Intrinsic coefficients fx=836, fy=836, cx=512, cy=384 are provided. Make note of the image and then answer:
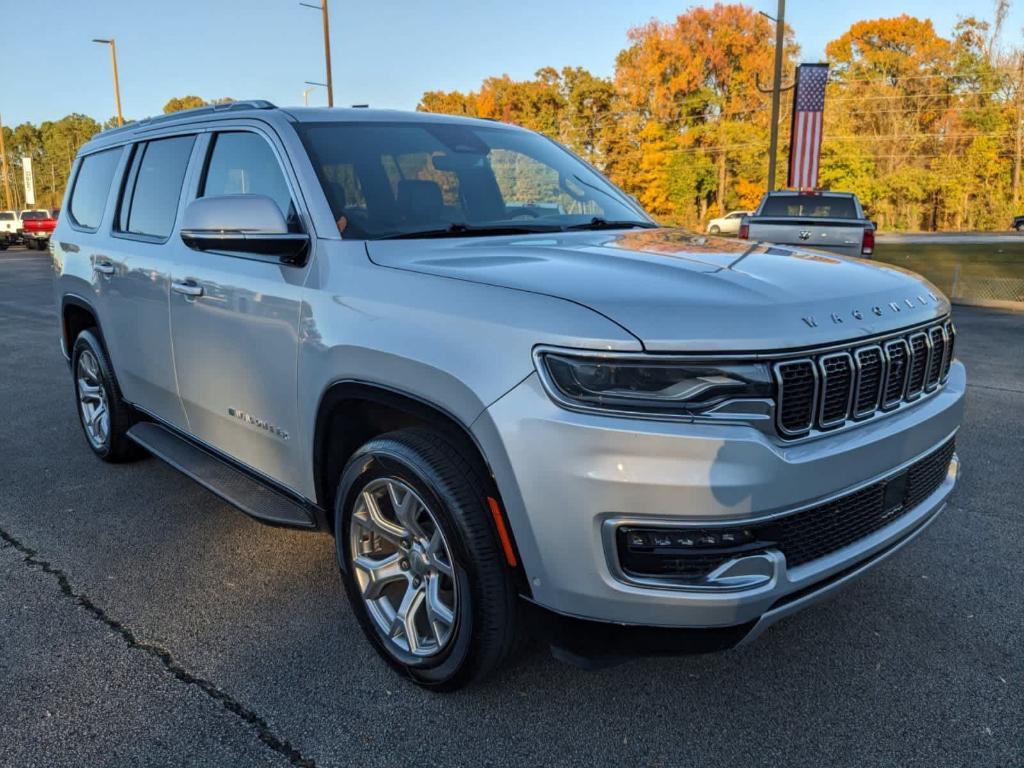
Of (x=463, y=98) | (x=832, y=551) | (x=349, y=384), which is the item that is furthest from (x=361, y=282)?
(x=463, y=98)

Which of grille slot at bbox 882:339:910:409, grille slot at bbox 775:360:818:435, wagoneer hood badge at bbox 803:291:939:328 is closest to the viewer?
grille slot at bbox 775:360:818:435

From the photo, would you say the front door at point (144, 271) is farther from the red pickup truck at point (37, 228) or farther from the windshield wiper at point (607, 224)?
the red pickup truck at point (37, 228)

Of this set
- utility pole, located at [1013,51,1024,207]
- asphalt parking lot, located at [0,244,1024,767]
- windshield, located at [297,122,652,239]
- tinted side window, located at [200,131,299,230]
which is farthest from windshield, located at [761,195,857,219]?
utility pole, located at [1013,51,1024,207]

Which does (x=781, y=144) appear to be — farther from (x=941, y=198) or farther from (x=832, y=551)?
(x=832, y=551)

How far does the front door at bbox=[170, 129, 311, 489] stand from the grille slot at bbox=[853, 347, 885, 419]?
1.85 metres

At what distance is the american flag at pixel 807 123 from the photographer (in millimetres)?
20953

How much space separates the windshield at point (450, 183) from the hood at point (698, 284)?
0.23 metres

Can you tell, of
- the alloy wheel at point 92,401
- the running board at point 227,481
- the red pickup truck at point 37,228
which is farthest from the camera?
the red pickup truck at point 37,228

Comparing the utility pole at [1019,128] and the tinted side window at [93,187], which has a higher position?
the utility pole at [1019,128]

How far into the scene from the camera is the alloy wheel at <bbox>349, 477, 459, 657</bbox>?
265 cm

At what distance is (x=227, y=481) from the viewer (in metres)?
3.54

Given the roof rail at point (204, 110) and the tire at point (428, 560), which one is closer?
the tire at point (428, 560)

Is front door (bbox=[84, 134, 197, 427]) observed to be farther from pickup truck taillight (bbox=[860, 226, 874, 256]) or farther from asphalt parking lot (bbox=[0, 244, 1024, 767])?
pickup truck taillight (bbox=[860, 226, 874, 256])

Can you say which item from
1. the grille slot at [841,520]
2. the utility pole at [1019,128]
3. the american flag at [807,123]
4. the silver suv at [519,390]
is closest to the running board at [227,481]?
the silver suv at [519,390]
